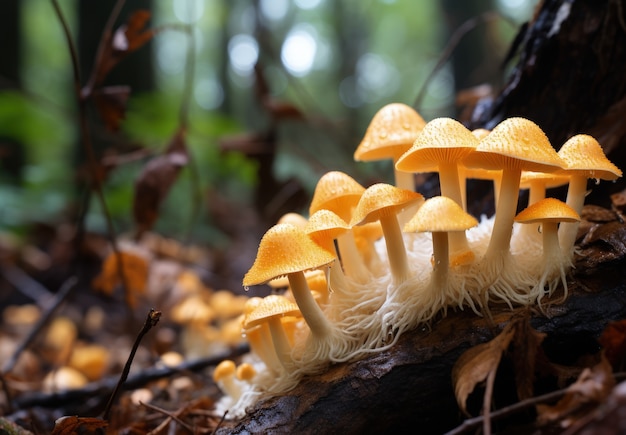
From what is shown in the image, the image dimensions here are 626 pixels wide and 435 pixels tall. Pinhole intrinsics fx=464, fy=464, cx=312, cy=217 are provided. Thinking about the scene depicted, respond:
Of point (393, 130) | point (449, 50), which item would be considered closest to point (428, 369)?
point (393, 130)

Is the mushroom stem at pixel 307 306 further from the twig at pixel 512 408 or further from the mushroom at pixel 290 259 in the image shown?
the twig at pixel 512 408

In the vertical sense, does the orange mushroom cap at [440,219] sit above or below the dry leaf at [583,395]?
above

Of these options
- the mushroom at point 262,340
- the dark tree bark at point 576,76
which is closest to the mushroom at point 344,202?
the mushroom at point 262,340

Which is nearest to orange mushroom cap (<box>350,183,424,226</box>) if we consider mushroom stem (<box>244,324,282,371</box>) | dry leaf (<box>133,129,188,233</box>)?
mushroom stem (<box>244,324,282,371</box>)

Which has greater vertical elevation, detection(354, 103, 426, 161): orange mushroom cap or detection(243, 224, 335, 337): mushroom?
detection(354, 103, 426, 161): orange mushroom cap

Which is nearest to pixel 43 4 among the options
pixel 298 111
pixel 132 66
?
pixel 132 66

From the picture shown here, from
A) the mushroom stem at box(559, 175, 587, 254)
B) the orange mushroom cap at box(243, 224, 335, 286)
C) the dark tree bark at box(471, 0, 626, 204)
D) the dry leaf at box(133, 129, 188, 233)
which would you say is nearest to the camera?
the orange mushroom cap at box(243, 224, 335, 286)

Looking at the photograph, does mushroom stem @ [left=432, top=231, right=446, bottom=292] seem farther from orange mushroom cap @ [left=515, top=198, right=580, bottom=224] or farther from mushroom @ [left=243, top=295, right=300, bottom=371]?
mushroom @ [left=243, top=295, right=300, bottom=371]
